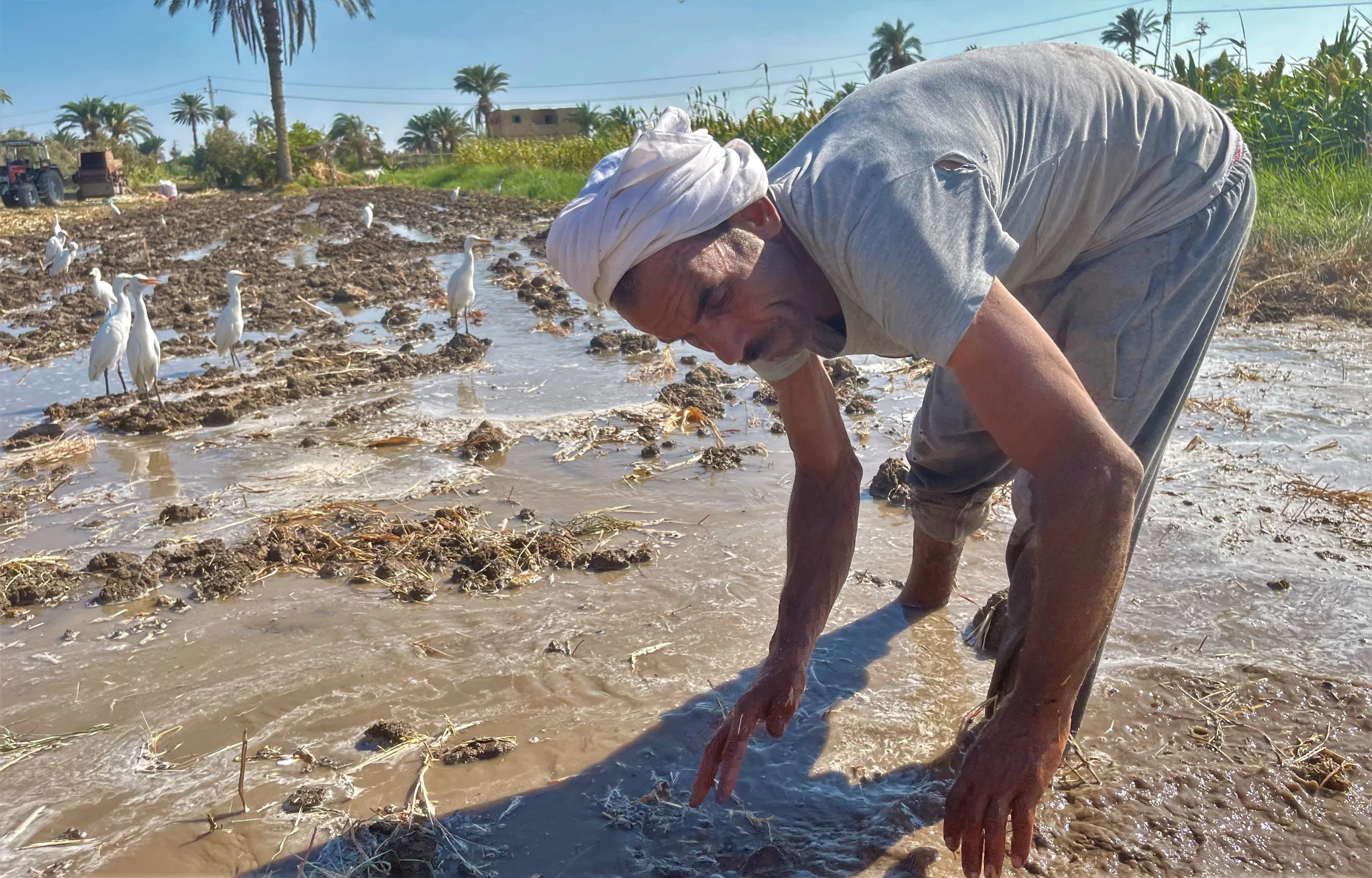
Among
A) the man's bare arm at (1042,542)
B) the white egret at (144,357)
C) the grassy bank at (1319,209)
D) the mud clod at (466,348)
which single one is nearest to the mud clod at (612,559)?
the man's bare arm at (1042,542)

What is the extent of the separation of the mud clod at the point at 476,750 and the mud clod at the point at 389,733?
0.12 meters

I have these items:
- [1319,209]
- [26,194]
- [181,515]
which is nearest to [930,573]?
[181,515]

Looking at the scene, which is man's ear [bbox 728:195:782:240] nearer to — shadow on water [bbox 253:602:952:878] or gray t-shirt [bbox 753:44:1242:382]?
gray t-shirt [bbox 753:44:1242:382]

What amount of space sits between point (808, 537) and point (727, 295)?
2.34 feet

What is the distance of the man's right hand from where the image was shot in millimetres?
1896

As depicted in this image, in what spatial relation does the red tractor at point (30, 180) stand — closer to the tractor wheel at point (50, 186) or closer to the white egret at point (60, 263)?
the tractor wheel at point (50, 186)

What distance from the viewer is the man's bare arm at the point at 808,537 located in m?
2.00

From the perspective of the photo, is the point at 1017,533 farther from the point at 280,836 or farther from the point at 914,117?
the point at 280,836

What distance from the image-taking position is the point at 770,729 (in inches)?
77.7

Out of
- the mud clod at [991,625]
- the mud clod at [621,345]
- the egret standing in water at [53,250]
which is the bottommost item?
the mud clod at [991,625]

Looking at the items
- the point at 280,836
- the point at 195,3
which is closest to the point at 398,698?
the point at 280,836

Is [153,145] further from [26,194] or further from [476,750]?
[476,750]

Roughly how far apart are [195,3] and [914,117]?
41282 millimetres

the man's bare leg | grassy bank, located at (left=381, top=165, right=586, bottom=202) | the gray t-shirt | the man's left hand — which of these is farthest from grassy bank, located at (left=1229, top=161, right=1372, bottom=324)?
grassy bank, located at (left=381, top=165, right=586, bottom=202)
